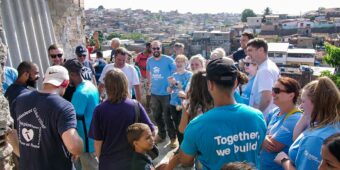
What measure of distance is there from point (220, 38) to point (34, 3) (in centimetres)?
5984

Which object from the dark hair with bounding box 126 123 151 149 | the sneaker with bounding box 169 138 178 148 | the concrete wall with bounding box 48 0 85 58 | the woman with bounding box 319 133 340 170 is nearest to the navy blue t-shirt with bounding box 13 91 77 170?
the dark hair with bounding box 126 123 151 149

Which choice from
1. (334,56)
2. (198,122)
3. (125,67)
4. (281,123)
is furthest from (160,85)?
(334,56)

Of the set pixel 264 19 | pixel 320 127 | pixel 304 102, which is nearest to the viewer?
pixel 320 127

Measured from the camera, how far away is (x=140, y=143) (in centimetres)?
309

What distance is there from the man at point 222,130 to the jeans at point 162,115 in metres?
3.14

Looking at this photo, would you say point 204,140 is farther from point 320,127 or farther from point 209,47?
point 209,47

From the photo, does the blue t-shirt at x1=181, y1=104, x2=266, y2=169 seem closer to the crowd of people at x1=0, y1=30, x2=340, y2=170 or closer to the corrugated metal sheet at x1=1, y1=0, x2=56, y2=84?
the crowd of people at x1=0, y1=30, x2=340, y2=170

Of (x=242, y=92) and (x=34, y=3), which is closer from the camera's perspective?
(x=242, y=92)

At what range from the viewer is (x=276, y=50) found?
4412 cm

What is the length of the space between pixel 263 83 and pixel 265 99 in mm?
175

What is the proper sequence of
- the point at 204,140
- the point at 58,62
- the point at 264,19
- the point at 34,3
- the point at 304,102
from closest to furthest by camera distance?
the point at 204,140
the point at 304,102
the point at 58,62
the point at 34,3
the point at 264,19

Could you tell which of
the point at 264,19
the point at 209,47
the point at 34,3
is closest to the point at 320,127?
the point at 34,3

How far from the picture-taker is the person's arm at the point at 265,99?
159 inches

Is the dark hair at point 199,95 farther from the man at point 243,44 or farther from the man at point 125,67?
the man at point 243,44
